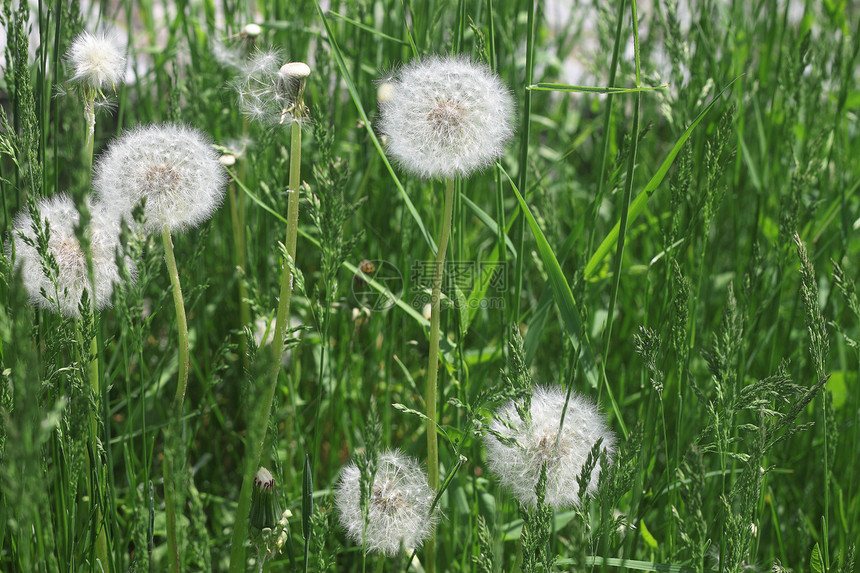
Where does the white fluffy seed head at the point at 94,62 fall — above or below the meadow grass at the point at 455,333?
above

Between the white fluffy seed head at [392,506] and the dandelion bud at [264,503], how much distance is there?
116 mm

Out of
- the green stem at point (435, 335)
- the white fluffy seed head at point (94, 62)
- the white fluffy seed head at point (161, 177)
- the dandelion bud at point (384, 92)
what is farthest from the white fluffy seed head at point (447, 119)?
the white fluffy seed head at point (94, 62)

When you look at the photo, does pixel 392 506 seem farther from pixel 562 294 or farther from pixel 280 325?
pixel 562 294

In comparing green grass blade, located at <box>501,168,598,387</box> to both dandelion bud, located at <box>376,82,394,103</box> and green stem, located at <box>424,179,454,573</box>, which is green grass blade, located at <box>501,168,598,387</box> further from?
dandelion bud, located at <box>376,82,394,103</box>

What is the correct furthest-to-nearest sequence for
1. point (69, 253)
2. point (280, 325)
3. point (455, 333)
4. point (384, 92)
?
point (455, 333)
point (384, 92)
point (69, 253)
point (280, 325)

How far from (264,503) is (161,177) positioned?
55cm

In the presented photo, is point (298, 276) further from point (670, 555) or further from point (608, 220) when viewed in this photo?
point (608, 220)

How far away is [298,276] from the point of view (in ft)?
3.41

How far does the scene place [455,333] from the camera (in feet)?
5.29

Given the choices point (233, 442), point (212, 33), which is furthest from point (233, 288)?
point (212, 33)

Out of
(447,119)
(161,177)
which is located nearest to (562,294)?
(447,119)

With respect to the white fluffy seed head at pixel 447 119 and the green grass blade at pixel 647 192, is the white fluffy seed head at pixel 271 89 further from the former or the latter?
the green grass blade at pixel 647 192

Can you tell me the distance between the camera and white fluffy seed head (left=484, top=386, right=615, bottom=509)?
111cm

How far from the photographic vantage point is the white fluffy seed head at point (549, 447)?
1.11 meters
